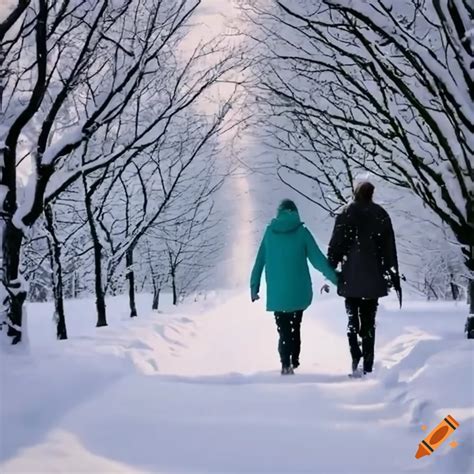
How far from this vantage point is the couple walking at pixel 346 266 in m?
5.89

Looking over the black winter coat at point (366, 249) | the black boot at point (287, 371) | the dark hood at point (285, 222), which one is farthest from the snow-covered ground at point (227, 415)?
the dark hood at point (285, 222)

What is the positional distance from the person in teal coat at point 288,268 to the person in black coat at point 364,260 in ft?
1.48

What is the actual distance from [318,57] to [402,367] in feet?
14.5

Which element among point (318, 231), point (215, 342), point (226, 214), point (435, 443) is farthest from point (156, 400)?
point (226, 214)

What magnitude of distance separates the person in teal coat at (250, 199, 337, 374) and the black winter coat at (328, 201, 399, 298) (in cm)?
45

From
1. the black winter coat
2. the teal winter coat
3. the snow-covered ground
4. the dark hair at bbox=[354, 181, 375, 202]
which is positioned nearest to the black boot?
the snow-covered ground

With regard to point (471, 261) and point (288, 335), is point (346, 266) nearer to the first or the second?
point (288, 335)

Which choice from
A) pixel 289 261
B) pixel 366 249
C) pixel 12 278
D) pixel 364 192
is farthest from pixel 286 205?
pixel 12 278

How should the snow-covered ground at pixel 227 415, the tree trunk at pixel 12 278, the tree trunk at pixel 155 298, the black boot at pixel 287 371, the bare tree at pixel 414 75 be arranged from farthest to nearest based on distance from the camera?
the tree trunk at pixel 155 298, the black boot at pixel 287 371, the tree trunk at pixel 12 278, the bare tree at pixel 414 75, the snow-covered ground at pixel 227 415

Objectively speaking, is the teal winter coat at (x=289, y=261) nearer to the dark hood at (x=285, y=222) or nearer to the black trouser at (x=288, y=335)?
the dark hood at (x=285, y=222)

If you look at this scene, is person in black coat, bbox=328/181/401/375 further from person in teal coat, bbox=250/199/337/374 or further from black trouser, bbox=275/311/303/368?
black trouser, bbox=275/311/303/368

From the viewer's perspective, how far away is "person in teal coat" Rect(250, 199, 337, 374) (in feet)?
21.0

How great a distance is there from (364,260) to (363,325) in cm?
61

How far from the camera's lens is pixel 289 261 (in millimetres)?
6453
